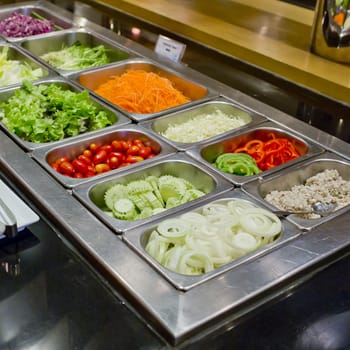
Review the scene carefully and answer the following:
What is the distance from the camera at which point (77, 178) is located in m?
1.49

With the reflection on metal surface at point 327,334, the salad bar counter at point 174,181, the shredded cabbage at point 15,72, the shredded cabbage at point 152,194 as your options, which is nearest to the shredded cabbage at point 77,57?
the salad bar counter at point 174,181

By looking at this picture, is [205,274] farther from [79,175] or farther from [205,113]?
[205,113]

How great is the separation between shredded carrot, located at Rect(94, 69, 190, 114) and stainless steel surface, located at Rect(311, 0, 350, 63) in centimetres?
52

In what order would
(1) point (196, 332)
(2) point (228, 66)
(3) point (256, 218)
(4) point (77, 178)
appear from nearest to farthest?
(1) point (196, 332) < (3) point (256, 218) < (4) point (77, 178) < (2) point (228, 66)

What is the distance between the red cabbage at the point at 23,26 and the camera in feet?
7.94

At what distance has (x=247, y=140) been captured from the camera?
1.75m

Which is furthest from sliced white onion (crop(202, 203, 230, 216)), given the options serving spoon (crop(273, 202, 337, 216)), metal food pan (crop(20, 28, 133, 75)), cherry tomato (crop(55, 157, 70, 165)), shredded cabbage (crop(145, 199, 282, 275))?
metal food pan (crop(20, 28, 133, 75))

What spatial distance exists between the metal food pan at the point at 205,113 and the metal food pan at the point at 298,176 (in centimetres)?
25

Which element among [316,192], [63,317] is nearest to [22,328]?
[63,317]

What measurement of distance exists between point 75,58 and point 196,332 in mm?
1487

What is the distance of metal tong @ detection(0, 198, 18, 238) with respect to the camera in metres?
1.25

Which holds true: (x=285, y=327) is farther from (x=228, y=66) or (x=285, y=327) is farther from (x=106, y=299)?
(x=228, y=66)

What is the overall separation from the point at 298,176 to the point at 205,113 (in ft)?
1.51

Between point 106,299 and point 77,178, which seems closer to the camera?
point 106,299
